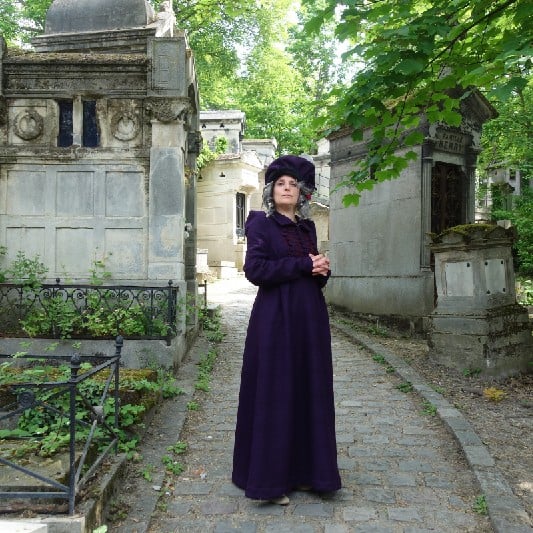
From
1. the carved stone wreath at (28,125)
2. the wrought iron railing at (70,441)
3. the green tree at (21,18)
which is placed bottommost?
the wrought iron railing at (70,441)

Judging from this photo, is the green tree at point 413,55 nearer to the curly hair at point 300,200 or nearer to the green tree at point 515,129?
the curly hair at point 300,200

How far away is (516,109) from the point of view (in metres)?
12.8

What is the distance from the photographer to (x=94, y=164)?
686cm

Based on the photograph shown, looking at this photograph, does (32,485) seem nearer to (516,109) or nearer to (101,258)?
(101,258)

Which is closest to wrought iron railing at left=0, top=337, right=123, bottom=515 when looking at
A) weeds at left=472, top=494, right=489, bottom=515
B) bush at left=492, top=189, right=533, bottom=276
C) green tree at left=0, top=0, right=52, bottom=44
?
weeds at left=472, top=494, right=489, bottom=515

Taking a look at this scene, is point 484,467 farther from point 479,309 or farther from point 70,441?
point 479,309

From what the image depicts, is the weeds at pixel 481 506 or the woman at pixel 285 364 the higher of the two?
the woman at pixel 285 364

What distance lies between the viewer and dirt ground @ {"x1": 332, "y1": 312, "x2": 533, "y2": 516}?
4.03 meters

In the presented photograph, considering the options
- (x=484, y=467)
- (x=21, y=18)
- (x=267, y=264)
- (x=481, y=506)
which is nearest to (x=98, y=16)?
(x=267, y=264)

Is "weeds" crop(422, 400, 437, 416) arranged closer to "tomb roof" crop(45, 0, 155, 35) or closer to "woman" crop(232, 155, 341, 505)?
"woman" crop(232, 155, 341, 505)

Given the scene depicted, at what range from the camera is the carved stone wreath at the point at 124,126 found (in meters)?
6.88

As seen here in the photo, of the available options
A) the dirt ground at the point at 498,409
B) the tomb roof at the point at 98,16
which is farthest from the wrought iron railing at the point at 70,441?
the tomb roof at the point at 98,16

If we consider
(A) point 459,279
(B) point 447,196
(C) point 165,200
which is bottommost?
(A) point 459,279

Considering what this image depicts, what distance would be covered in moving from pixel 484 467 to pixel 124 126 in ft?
18.3
